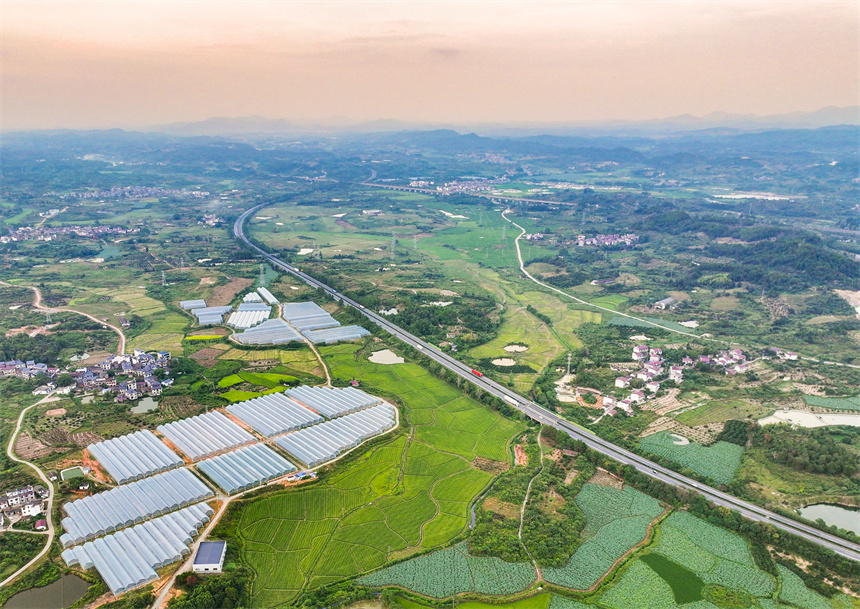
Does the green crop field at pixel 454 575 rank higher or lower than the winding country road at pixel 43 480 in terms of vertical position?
lower

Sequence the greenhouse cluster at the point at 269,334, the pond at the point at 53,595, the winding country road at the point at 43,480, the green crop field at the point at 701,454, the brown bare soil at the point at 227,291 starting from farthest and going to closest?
the brown bare soil at the point at 227,291
the greenhouse cluster at the point at 269,334
the green crop field at the point at 701,454
the winding country road at the point at 43,480
the pond at the point at 53,595

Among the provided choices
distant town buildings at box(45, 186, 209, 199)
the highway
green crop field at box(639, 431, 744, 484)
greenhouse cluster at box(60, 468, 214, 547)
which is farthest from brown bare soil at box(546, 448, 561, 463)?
distant town buildings at box(45, 186, 209, 199)

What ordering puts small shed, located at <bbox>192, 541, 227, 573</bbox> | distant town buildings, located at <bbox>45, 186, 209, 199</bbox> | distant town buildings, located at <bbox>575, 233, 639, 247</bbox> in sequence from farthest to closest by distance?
distant town buildings, located at <bbox>45, 186, 209, 199</bbox>
distant town buildings, located at <bbox>575, 233, 639, 247</bbox>
small shed, located at <bbox>192, 541, 227, 573</bbox>

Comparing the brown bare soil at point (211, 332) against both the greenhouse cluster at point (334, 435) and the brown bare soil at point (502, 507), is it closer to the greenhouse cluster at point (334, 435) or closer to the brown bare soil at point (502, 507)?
the greenhouse cluster at point (334, 435)

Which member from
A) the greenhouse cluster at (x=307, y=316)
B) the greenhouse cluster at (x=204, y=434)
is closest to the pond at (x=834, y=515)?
the greenhouse cluster at (x=204, y=434)

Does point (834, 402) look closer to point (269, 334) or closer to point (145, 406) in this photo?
point (269, 334)

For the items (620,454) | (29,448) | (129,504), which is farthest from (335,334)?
(620,454)

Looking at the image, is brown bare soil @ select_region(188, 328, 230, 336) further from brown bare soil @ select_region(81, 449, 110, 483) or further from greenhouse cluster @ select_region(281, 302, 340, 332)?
brown bare soil @ select_region(81, 449, 110, 483)
